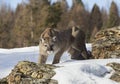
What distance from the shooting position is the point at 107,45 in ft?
32.3

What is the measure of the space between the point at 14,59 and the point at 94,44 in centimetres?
231

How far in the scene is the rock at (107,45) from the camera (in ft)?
31.7

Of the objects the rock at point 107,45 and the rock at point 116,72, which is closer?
the rock at point 116,72

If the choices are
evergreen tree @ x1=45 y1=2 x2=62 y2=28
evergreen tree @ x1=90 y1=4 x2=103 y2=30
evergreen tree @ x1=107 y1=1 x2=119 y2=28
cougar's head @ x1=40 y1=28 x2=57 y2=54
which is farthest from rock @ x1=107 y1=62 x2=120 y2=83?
evergreen tree @ x1=90 y1=4 x2=103 y2=30

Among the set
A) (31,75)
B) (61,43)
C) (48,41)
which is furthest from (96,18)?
(31,75)

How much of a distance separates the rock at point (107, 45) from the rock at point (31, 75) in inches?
131

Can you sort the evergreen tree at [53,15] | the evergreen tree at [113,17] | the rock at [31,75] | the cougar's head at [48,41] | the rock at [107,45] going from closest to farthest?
the rock at [31,75] → the cougar's head at [48,41] → the rock at [107,45] → the evergreen tree at [53,15] → the evergreen tree at [113,17]

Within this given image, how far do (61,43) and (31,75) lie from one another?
266 cm

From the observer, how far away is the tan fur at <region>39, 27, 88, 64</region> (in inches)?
325

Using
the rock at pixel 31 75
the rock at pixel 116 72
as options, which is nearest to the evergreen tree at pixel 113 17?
the rock at pixel 116 72

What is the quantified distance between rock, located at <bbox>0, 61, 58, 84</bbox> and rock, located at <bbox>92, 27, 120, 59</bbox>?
3319 millimetres

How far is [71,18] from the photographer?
5384 cm

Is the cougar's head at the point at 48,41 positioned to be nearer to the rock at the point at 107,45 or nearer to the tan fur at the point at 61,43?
the tan fur at the point at 61,43

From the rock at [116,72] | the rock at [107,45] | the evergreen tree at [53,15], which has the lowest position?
the rock at [116,72]
